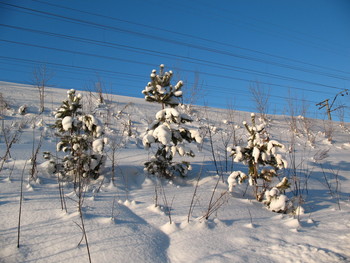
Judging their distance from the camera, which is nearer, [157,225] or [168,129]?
[157,225]

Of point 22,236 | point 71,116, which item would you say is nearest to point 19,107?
point 71,116

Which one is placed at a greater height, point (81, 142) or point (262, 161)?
point (81, 142)

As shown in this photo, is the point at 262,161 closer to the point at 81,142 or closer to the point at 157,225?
the point at 157,225

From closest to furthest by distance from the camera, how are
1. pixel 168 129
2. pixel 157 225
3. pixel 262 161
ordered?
pixel 157 225
pixel 262 161
pixel 168 129

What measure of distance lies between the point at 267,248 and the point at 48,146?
4769 millimetres

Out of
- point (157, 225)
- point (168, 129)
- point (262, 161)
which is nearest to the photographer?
point (157, 225)

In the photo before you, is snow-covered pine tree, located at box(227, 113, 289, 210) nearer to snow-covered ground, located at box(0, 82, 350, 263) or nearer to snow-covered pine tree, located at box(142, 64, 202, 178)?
snow-covered ground, located at box(0, 82, 350, 263)

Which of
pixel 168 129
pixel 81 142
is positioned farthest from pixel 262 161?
pixel 81 142

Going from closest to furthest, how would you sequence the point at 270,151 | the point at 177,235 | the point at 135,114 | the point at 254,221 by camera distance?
the point at 177,235 → the point at 254,221 → the point at 270,151 → the point at 135,114

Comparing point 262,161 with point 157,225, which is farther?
point 262,161

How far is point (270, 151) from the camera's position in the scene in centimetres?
272

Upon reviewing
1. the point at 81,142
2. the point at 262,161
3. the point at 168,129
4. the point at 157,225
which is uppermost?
the point at 168,129

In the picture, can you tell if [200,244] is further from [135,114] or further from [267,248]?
[135,114]

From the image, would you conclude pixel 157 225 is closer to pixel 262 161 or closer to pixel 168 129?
pixel 168 129
